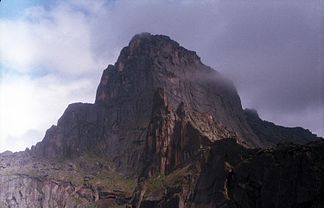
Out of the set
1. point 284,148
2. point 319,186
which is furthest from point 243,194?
point 319,186

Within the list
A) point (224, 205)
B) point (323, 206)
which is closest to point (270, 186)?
point (323, 206)

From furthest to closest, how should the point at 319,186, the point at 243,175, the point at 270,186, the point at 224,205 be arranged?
1. the point at 224,205
2. the point at 243,175
3. the point at 270,186
4. the point at 319,186

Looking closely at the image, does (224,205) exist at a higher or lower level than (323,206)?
higher

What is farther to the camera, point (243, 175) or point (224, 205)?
point (224, 205)

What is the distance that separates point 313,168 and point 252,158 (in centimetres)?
2784


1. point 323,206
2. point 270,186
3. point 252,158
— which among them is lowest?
point 323,206

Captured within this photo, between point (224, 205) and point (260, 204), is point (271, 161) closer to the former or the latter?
point (260, 204)

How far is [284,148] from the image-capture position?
140125mm

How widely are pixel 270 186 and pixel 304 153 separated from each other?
13760 millimetres

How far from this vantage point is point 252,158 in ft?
490

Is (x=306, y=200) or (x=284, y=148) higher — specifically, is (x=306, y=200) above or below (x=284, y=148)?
below

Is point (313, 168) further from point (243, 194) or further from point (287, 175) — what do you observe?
point (243, 194)

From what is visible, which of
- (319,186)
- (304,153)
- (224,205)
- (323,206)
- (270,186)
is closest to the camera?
(323,206)

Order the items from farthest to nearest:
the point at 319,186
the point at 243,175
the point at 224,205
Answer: the point at 224,205 < the point at 243,175 < the point at 319,186
